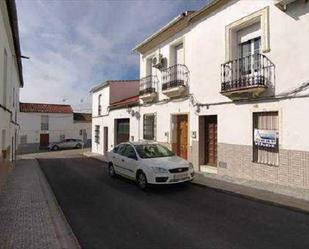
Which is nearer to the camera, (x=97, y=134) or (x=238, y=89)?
(x=238, y=89)

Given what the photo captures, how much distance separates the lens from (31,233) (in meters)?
5.54

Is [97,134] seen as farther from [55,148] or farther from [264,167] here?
[264,167]

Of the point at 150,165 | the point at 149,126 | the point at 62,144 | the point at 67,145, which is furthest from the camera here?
the point at 67,145

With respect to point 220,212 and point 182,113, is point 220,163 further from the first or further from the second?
point 220,212

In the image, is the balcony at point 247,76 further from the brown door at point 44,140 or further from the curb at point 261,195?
the brown door at point 44,140

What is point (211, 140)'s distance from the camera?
12781mm

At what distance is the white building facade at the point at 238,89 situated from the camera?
8805mm

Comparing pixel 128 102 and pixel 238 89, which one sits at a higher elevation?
pixel 128 102

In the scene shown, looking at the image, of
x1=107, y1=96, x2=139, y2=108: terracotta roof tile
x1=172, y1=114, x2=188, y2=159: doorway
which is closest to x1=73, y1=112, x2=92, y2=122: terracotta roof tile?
x1=107, y1=96, x2=139, y2=108: terracotta roof tile

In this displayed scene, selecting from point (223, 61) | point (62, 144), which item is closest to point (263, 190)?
point (223, 61)

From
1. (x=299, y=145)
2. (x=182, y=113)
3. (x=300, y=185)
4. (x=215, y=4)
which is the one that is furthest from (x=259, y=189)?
(x=215, y=4)

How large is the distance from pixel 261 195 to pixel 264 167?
1858 mm

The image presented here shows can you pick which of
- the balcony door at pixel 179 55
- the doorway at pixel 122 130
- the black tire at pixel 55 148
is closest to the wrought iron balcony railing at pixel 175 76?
the balcony door at pixel 179 55

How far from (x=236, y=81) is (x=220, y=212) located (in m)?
5.14
